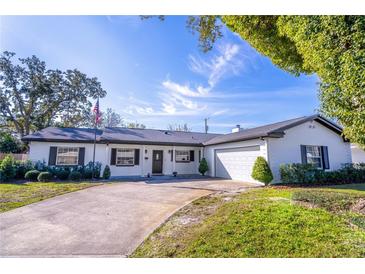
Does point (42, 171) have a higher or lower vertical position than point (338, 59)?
lower

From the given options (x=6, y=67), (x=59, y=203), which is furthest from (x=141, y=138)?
(x=6, y=67)

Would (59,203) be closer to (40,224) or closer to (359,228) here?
(40,224)

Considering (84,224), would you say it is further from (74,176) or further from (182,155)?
(182,155)

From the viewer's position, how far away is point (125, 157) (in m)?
14.8

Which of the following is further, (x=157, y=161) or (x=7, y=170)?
(x=157, y=161)

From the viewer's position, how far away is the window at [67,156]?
13.5 meters

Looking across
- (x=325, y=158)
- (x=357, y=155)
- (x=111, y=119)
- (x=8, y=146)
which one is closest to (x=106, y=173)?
(x=325, y=158)

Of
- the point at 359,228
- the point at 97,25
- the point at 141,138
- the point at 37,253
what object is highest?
the point at 97,25

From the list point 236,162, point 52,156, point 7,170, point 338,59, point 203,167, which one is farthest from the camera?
point 203,167

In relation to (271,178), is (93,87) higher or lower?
higher

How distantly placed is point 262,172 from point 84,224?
26.9 ft

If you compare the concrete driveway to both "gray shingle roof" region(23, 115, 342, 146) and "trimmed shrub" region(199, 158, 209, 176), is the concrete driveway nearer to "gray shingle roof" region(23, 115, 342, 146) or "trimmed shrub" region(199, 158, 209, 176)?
"gray shingle roof" region(23, 115, 342, 146)
